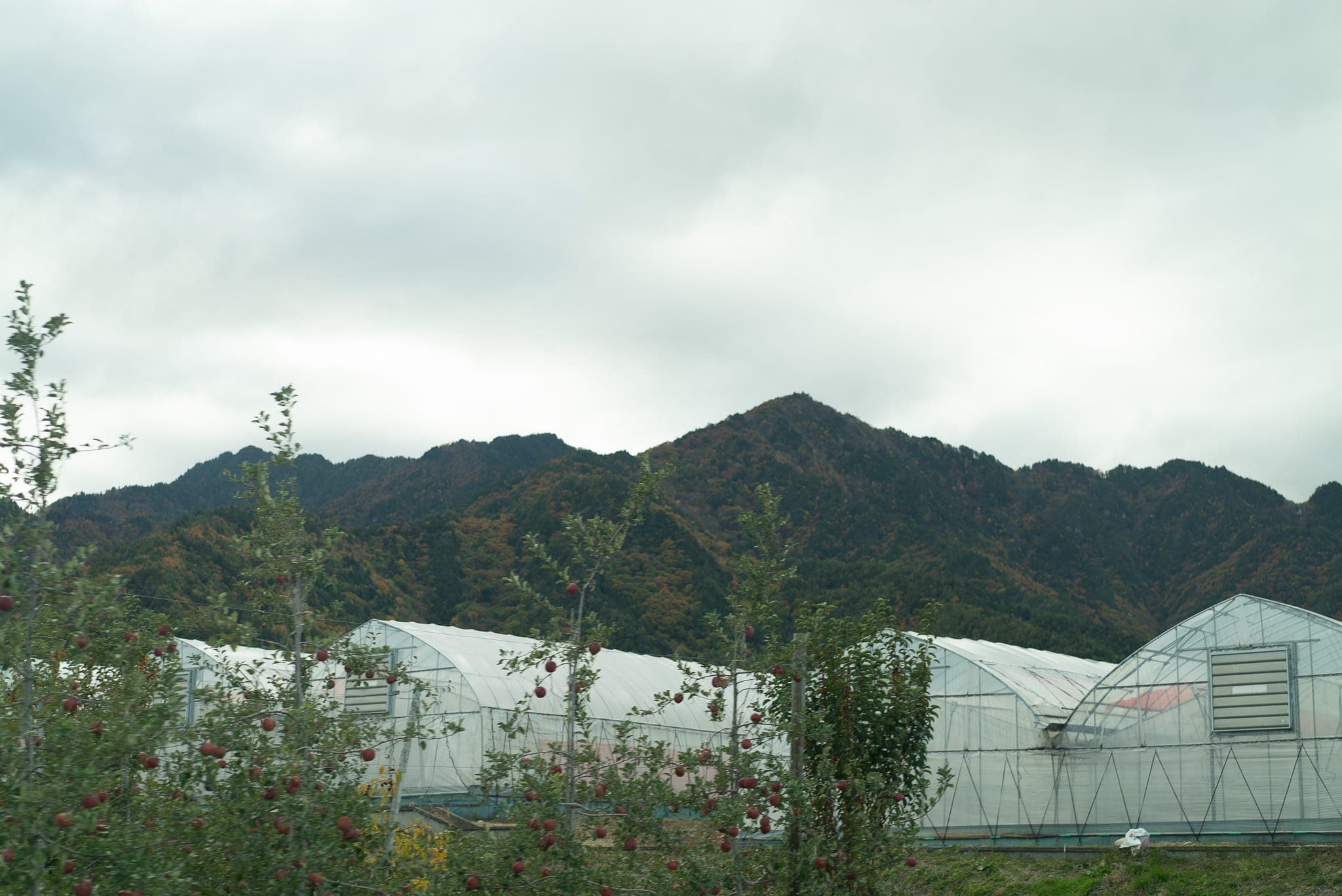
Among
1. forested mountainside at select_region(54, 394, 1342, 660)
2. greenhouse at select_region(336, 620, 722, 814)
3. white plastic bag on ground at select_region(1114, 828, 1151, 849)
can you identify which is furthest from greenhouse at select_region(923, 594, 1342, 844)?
forested mountainside at select_region(54, 394, 1342, 660)

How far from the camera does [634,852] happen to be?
1012cm

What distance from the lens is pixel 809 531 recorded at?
90.9 meters

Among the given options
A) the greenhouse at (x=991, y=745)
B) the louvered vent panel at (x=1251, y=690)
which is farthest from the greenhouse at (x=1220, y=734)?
the greenhouse at (x=991, y=745)

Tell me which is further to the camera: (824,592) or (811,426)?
(811,426)

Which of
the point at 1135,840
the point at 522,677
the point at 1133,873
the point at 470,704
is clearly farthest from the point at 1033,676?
the point at 470,704

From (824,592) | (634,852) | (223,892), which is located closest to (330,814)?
(223,892)

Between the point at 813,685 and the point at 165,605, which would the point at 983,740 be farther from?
the point at 165,605

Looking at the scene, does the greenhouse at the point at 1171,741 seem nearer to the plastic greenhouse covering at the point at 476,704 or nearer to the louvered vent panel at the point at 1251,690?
the louvered vent panel at the point at 1251,690

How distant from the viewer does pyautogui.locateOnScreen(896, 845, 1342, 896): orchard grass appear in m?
19.3

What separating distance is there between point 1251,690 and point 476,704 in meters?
16.7

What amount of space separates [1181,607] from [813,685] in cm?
7949

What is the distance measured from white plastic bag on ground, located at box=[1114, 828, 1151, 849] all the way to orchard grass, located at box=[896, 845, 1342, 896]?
0.18 metres

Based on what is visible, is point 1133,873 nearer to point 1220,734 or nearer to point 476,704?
point 1220,734

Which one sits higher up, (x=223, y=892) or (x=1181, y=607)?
(x=1181, y=607)
